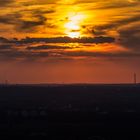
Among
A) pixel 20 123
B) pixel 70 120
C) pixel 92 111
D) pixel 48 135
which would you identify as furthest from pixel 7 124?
pixel 92 111

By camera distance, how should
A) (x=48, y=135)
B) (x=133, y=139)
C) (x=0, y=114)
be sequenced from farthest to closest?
(x=0, y=114) < (x=48, y=135) < (x=133, y=139)

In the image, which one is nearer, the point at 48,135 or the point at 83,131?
the point at 48,135

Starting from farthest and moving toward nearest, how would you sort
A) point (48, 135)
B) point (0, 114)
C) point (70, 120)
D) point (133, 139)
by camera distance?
point (0, 114)
point (70, 120)
point (48, 135)
point (133, 139)

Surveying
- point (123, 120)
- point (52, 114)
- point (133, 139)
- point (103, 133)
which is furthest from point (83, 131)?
point (52, 114)

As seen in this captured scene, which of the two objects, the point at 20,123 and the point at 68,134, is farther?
the point at 20,123

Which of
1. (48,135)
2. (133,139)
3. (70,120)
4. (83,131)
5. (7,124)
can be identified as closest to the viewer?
(133,139)

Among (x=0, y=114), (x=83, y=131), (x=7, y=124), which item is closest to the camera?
(x=83, y=131)

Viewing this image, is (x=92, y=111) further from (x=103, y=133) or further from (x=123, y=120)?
(x=103, y=133)

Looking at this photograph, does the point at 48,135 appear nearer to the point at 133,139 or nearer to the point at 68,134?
the point at 68,134
